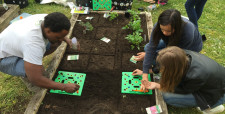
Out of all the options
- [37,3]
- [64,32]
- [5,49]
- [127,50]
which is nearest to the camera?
[64,32]

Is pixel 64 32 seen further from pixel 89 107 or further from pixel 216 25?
pixel 216 25

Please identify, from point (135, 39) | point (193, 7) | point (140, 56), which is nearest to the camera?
point (140, 56)

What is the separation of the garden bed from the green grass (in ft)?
1.25

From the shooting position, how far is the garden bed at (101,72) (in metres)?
2.14

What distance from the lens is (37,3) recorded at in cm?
467

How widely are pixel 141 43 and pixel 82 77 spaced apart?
1.30 metres

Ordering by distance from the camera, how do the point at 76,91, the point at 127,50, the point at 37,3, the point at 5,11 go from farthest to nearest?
the point at 37,3
the point at 5,11
the point at 127,50
the point at 76,91

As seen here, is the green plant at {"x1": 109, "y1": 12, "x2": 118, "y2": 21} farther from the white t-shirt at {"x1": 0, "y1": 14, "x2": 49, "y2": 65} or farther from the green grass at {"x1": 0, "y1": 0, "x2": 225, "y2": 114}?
the white t-shirt at {"x1": 0, "y1": 14, "x2": 49, "y2": 65}

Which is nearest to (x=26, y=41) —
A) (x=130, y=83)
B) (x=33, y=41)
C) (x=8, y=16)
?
(x=33, y=41)

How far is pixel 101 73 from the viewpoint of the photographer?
259 cm

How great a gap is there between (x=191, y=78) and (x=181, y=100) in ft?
1.57

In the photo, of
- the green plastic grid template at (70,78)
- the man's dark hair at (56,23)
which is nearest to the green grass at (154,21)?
the green plastic grid template at (70,78)

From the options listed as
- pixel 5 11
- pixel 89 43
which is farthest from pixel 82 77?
pixel 5 11

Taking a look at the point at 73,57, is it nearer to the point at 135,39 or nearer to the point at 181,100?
the point at 135,39
